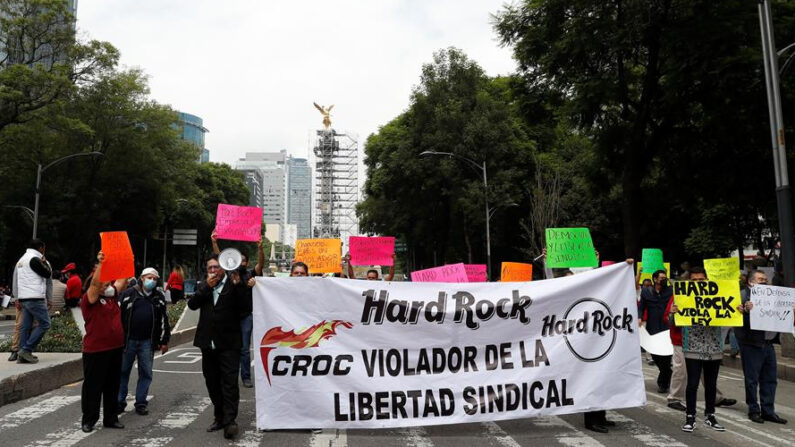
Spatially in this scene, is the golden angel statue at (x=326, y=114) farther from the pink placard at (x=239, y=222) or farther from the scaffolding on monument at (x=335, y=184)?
the pink placard at (x=239, y=222)

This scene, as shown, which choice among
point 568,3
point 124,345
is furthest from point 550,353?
point 568,3

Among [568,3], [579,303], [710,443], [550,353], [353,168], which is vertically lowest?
[710,443]

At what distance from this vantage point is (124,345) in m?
6.89

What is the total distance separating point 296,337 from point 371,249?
20.5 feet

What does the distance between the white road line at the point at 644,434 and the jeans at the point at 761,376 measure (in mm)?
1508

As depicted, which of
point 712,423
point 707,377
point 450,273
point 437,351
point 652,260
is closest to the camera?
point 437,351

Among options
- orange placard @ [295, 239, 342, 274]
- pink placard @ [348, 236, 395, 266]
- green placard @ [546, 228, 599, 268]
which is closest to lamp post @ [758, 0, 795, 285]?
green placard @ [546, 228, 599, 268]

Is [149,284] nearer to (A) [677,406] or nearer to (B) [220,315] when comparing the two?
(B) [220,315]

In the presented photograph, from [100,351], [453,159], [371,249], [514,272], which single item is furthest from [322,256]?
[453,159]

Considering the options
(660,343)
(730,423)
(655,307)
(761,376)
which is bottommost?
(730,423)

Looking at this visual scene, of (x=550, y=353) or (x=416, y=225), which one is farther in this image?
(x=416, y=225)

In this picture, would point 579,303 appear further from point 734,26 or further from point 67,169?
point 67,169

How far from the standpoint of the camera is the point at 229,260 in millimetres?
6184

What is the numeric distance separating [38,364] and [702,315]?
8995mm
